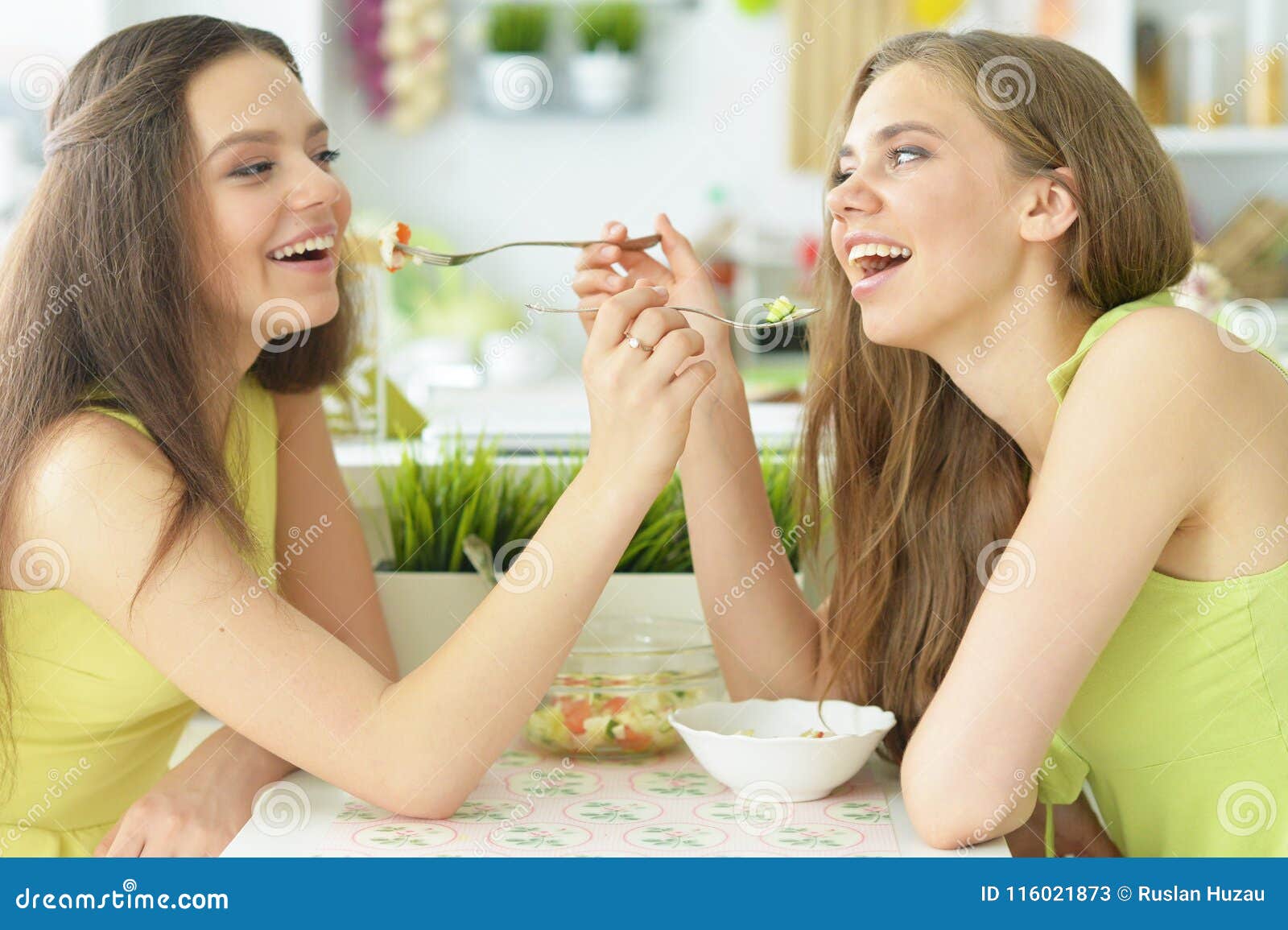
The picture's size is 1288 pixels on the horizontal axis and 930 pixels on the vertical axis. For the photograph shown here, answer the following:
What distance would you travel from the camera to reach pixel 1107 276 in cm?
111

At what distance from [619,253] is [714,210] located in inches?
98.1

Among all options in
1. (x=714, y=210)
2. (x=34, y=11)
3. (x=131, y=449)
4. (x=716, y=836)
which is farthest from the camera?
(x=714, y=210)

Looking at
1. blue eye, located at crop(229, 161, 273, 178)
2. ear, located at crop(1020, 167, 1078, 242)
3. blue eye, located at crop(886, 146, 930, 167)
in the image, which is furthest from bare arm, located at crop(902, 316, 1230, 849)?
blue eye, located at crop(229, 161, 273, 178)

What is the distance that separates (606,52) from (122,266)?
2.76 metres

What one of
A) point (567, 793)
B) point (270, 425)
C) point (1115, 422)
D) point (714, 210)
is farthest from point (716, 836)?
point (714, 210)

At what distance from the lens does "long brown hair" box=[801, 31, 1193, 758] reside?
3.65 feet

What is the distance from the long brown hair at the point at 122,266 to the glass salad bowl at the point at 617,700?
0.29 meters

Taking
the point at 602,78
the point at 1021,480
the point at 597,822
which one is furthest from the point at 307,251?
the point at 602,78

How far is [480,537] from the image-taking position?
4.27 ft

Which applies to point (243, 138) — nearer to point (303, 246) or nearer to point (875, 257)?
point (303, 246)

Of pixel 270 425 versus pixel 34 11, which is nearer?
pixel 270 425

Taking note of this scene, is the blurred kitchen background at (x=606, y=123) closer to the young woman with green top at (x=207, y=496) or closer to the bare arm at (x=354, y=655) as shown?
the young woman with green top at (x=207, y=496)
